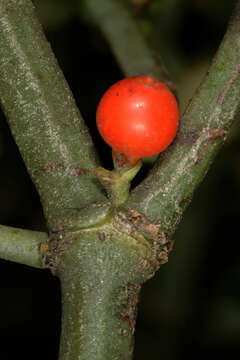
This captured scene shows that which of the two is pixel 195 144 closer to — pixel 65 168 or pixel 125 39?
pixel 65 168

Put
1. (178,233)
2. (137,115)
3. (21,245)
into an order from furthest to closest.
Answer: (178,233), (21,245), (137,115)

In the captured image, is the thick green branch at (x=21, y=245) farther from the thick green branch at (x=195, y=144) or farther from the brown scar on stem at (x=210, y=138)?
the brown scar on stem at (x=210, y=138)

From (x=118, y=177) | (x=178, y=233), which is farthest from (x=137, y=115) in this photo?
(x=178, y=233)

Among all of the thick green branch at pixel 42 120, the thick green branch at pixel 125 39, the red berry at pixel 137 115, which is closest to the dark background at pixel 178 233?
the thick green branch at pixel 125 39

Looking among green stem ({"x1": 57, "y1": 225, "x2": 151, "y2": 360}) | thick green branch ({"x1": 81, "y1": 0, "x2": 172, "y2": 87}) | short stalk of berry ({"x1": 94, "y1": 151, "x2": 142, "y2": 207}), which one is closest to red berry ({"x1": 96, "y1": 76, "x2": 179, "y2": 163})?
short stalk of berry ({"x1": 94, "y1": 151, "x2": 142, "y2": 207})

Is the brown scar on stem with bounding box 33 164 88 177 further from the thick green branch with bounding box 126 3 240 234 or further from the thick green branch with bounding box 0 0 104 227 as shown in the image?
the thick green branch with bounding box 126 3 240 234
